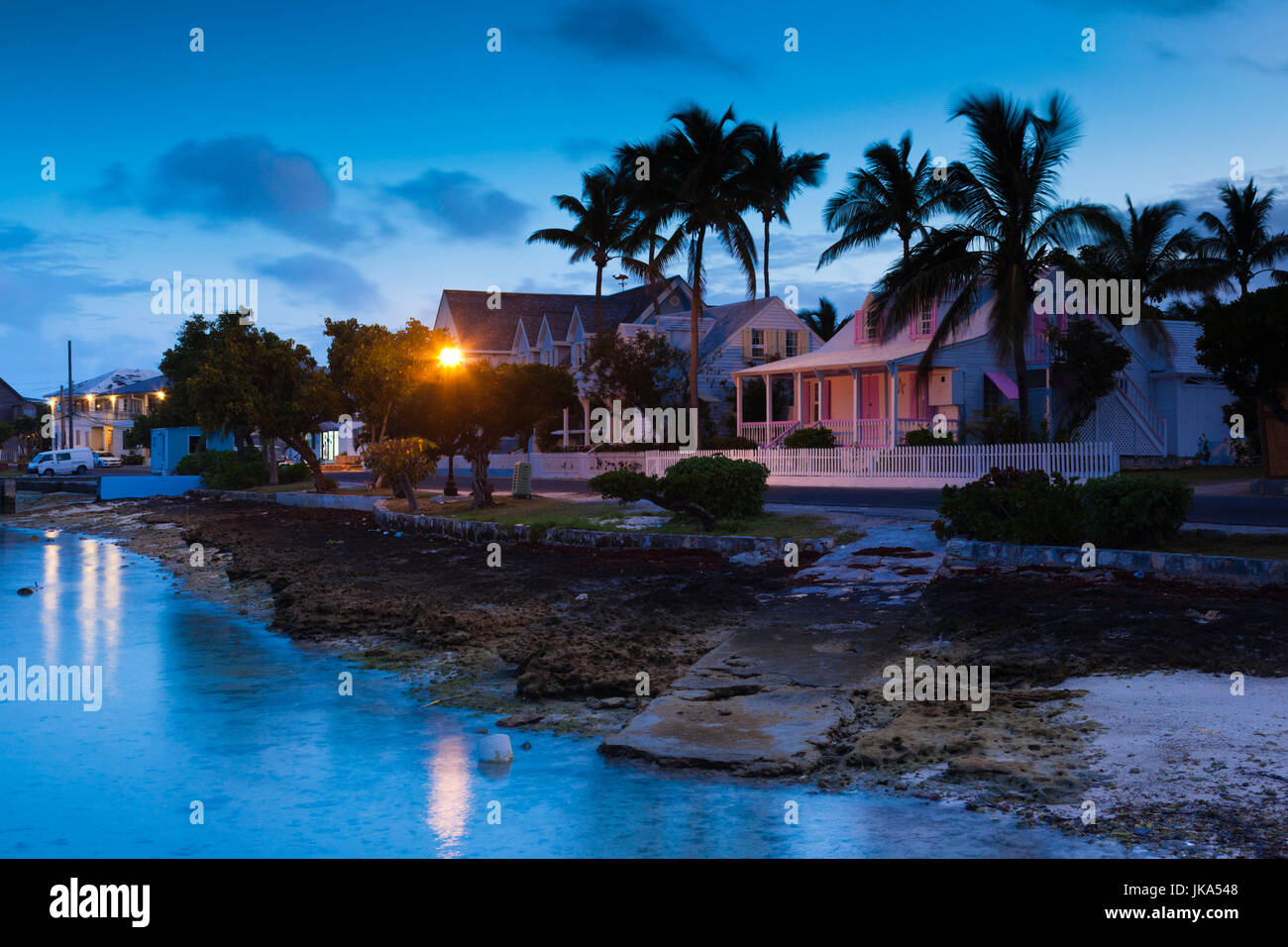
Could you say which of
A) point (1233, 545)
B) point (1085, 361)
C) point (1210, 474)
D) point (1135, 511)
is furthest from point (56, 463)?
point (1233, 545)

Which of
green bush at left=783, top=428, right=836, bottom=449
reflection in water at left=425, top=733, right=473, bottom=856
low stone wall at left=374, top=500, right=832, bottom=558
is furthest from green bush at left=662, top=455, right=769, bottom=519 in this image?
green bush at left=783, top=428, right=836, bottom=449

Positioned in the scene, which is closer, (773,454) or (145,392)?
(773,454)

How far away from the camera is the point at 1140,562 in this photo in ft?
42.7

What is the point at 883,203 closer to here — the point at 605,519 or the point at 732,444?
the point at 732,444

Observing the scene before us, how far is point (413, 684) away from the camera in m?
10.5

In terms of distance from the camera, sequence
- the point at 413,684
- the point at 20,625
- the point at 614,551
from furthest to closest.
Result: the point at 614,551, the point at 20,625, the point at 413,684

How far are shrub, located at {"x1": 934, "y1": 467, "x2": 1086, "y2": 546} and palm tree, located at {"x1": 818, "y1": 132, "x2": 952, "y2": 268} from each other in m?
24.8

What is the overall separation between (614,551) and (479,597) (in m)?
3.85

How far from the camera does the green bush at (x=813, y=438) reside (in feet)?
117

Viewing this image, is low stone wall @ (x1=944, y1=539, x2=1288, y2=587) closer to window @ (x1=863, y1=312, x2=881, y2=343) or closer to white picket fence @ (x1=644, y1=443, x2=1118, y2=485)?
white picket fence @ (x1=644, y1=443, x2=1118, y2=485)

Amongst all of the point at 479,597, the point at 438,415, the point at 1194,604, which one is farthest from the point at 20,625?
the point at 1194,604

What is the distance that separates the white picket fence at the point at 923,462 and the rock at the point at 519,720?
1675 cm
